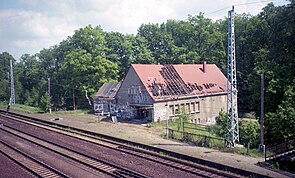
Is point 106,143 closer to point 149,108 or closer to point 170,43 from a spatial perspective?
point 149,108

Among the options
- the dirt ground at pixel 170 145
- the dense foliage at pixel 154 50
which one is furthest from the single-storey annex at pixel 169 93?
the dense foliage at pixel 154 50

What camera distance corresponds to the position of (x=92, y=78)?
5291cm

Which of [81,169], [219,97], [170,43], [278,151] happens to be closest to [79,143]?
[81,169]

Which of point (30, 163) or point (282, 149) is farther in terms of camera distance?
point (30, 163)

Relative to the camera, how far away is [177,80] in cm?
4000

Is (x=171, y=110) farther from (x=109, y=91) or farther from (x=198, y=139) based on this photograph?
(x=198, y=139)

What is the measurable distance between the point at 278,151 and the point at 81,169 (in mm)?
12045

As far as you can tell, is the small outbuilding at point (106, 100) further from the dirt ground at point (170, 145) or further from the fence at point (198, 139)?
the fence at point (198, 139)

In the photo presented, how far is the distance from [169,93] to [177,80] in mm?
3468

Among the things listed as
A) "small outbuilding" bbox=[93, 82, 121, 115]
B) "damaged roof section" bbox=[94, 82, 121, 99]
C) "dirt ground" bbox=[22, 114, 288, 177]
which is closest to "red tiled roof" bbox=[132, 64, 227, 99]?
"dirt ground" bbox=[22, 114, 288, 177]

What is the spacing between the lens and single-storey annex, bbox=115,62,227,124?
3631 cm

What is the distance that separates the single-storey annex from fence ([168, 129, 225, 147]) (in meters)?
9.15

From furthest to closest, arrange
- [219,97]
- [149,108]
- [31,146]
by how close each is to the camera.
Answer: [219,97], [149,108], [31,146]

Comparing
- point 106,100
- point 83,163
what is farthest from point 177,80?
Result: point 83,163
